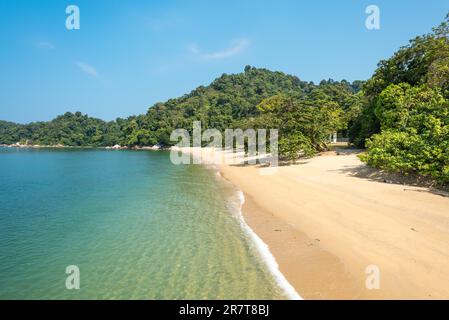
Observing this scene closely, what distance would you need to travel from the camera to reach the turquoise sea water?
7.09 metres

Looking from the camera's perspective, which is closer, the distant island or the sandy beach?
the sandy beach

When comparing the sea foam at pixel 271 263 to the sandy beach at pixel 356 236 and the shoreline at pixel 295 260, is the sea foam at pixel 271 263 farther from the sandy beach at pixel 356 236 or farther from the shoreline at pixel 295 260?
the sandy beach at pixel 356 236

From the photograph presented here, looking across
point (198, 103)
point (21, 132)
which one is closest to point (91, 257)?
point (198, 103)

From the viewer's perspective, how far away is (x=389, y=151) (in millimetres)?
16688

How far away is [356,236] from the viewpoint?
9.32m

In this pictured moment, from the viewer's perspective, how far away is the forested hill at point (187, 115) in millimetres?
101400

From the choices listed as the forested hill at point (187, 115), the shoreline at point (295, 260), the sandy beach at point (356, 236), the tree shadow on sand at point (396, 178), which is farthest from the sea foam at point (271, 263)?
the forested hill at point (187, 115)

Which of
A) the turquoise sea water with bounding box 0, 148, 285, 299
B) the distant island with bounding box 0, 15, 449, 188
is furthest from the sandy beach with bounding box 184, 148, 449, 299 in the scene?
the distant island with bounding box 0, 15, 449, 188

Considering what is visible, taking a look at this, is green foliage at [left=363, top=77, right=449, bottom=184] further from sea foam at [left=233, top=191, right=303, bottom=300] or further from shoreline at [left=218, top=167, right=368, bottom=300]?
sea foam at [left=233, top=191, right=303, bottom=300]

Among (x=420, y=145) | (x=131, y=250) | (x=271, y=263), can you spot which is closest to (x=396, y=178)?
(x=420, y=145)

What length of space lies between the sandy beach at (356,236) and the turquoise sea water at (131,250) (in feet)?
3.30

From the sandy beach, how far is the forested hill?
6203 cm
